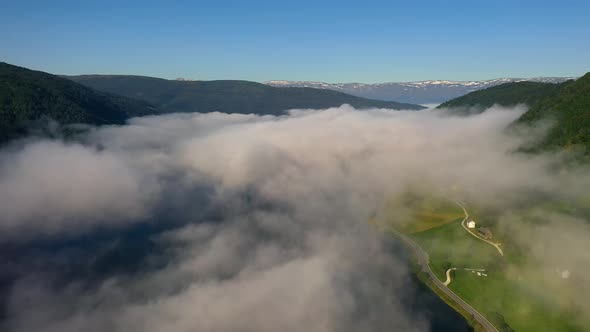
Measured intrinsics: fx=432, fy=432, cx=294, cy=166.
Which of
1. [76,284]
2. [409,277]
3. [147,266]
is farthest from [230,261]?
[409,277]

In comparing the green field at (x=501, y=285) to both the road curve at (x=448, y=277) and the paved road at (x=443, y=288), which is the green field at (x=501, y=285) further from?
the paved road at (x=443, y=288)

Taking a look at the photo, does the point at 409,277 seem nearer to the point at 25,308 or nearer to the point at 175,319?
the point at 175,319

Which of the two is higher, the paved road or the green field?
the green field

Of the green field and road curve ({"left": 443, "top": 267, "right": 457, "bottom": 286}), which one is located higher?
the green field

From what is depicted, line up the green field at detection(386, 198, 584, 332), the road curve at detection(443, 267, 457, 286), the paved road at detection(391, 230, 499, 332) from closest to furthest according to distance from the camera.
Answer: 1. the green field at detection(386, 198, 584, 332)
2. the paved road at detection(391, 230, 499, 332)
3. the road curve at detection(443, 267, 457, 286)

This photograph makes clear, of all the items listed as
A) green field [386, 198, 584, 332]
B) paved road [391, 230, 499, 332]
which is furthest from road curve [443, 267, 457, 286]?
paved road [391, 230, 499, 332]

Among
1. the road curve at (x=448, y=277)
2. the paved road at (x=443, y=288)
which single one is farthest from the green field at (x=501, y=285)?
the paved road at (x=443, y=288)

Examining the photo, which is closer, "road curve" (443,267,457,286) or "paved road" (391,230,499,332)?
"paved road" (391,230,499,332)

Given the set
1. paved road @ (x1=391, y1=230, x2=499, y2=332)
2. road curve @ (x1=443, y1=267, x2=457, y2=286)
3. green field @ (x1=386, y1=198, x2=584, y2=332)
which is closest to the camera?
green field @ (x1=386, y1=198, x2=584, y2=332)

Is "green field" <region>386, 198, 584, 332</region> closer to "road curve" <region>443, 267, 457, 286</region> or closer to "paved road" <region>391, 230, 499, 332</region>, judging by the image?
"road curve" <region>443, 267, 457, 286</region>

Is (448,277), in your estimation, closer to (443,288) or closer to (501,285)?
(443,288)
